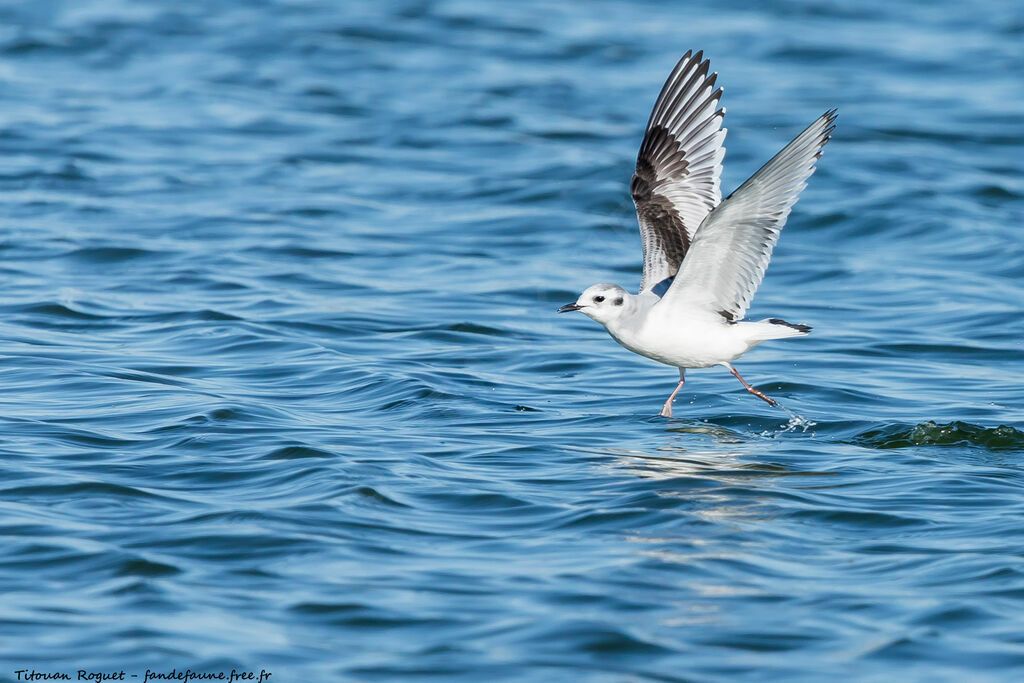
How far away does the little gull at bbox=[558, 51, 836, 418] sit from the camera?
29.4ft

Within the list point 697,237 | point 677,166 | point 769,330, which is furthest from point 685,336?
point 677,166

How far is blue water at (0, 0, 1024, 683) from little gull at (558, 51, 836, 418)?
0.76m

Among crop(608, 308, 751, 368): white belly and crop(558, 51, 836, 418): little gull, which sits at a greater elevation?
crop(558, 51, 836, 418): little gull

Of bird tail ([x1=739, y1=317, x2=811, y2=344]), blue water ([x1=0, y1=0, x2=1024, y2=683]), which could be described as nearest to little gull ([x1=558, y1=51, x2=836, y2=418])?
bird tail ([x1=739, y1=317, x2=811, y2=344])

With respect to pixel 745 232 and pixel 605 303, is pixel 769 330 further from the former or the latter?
pixel 605 303

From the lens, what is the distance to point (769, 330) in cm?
959

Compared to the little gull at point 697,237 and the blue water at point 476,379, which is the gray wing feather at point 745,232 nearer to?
the little gull at point 697,237

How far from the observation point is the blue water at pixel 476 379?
21.8ft

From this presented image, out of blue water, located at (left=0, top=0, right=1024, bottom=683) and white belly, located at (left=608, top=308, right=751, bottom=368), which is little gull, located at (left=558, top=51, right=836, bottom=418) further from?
blue water, located at (left=0, top=0, right=1024, bottom=683)

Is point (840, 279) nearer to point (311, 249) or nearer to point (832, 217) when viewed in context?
point (832, 217)

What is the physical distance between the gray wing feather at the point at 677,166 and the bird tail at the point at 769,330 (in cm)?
105

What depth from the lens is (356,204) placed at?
17531 millimetres

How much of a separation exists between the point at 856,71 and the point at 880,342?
12.9 metres

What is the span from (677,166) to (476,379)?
2272mm
